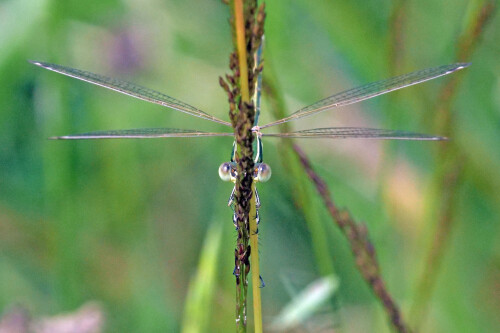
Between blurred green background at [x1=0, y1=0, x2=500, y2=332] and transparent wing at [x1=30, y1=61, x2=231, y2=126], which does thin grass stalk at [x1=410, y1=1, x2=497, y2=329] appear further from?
transparent wing at [x1=30, y1=61, x2=231, y2=126]

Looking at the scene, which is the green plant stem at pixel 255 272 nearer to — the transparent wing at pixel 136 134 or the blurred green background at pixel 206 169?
the transparent wing at pixel 136 134

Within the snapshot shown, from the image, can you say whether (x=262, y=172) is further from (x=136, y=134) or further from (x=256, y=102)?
(x=136, y=134)

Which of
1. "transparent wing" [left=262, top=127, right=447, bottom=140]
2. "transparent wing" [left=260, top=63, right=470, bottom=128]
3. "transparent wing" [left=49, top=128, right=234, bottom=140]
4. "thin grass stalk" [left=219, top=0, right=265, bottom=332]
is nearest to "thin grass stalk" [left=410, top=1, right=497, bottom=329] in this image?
"transparent wing" [left=260, top=63, right=470, bottom=128]

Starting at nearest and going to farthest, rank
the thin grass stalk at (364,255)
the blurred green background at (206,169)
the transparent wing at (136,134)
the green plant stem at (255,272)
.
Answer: the green plant stem at (255,272)
the transparent wing at (136,134)
the thin grass stalk at (364,255)
the blurred green background at (206,169)

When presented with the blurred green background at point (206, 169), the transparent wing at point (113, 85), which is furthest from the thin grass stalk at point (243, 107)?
the blurred green background at point (206, 169)

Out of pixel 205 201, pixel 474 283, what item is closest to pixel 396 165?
pixel 474 283
